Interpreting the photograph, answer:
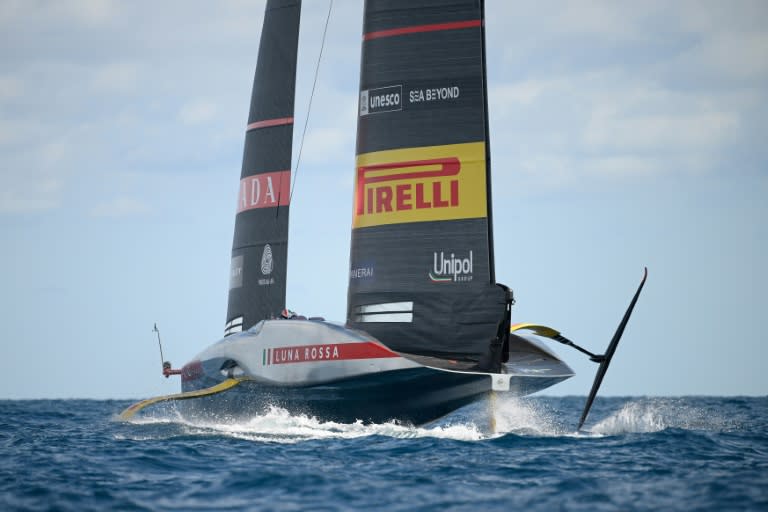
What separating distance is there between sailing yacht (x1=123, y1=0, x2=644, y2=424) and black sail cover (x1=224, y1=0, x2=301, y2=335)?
1993 millimetres

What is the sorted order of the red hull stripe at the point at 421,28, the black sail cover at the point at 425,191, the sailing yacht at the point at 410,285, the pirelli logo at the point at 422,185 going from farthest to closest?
1. the red hull stripe at the point at 421,28
2. the pirelli logo at the point at 422,185
3. the black sail cover at the point at 425,191
4. the sailing yacht at the point at 410,285

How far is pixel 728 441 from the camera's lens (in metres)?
12.8

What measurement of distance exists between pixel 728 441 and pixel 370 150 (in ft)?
21.0

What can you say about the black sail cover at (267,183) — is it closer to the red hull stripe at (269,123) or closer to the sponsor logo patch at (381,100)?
the red hull stripe at (269,123)

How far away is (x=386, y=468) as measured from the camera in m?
9.83

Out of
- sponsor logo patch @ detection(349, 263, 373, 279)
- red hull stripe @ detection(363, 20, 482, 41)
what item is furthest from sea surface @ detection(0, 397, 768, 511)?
red hull stripe @ detection(363, 20, 482, 41)

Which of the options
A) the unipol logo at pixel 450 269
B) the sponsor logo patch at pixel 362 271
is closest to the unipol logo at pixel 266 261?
the sponsor logo patch at pixel 362 271

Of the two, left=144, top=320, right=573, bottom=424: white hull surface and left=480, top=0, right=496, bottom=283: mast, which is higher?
left=480, top=0, right=496, bottom=283: mast

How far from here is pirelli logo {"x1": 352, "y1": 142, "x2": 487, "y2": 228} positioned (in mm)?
13367

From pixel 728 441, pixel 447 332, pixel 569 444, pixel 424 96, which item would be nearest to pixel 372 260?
pixel 447 332

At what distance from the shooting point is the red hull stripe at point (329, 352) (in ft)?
39.7

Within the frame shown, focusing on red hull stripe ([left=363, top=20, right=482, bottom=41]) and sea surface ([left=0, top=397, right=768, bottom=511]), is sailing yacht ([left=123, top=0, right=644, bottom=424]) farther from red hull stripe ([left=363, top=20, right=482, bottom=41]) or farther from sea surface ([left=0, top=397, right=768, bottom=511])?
sea surface ([left=0, top=397, right=768, bottom=511])

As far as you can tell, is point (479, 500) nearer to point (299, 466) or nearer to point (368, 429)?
point (299, 466)

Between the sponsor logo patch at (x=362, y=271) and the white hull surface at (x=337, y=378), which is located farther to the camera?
the sponsor logo patch at (x=362, y=271)
